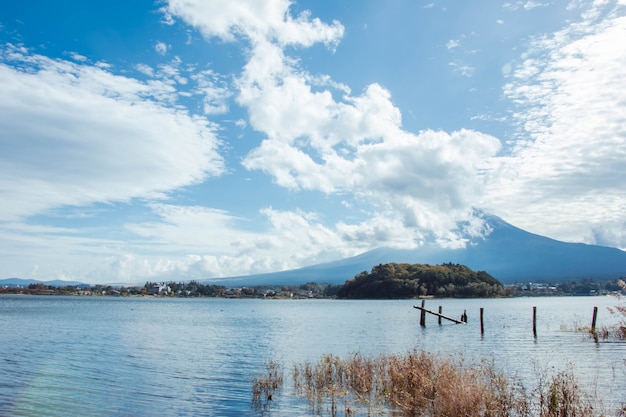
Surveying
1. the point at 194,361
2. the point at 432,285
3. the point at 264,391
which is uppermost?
the point at 432,285

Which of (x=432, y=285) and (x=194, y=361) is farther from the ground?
(x=432, y=285)

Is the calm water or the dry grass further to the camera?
the calm water

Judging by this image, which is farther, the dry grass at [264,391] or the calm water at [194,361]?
the calm water at [194,361]

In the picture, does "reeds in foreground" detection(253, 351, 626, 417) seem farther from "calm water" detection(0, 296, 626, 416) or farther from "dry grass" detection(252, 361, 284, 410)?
"calm water" detection(0, 296, 626, 416)

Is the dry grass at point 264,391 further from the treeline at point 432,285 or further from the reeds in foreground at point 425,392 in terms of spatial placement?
the treeline at point 432,285

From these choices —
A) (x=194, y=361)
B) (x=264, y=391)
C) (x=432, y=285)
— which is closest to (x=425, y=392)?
(x=264, y=391)

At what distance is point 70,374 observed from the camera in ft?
91.1

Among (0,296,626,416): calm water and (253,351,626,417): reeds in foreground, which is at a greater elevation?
(253,351,626,417): reeds in foreground

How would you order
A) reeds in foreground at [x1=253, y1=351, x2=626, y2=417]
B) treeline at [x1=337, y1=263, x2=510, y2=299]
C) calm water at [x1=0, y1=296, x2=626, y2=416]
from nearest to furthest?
reeds in foreground at [x1=253, y1=351, x2=626, y2=417], calm water at [x1=0, y1=296, x2=626, y2=416], treeline at [x1=337, y1=263, x2=510, y2=299]

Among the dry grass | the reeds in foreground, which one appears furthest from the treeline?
the dry grass

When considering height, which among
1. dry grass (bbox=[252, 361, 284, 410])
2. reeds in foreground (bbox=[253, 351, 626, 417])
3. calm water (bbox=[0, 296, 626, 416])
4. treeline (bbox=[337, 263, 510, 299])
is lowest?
calm water (bbox=[0, 296, 626, 416])

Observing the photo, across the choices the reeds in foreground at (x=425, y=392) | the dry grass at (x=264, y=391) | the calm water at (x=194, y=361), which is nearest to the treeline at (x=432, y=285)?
the calm water at (x=194, y=361)

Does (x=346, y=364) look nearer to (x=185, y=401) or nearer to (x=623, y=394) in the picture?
(x=185, y=401)

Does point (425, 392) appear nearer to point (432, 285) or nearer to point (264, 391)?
point (264, 391)
